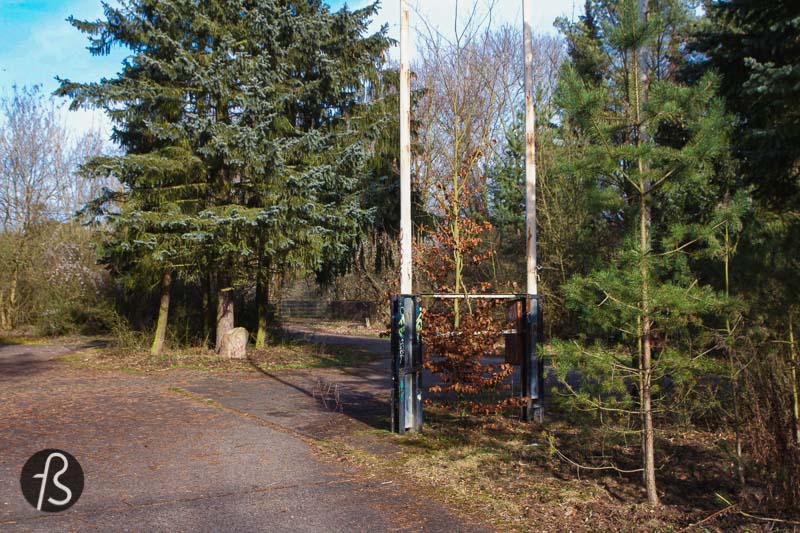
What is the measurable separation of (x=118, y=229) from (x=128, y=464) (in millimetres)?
8742

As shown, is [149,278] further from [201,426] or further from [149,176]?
[201,426]

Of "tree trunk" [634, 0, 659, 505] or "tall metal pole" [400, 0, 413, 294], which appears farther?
"tall metal pole" [400, 0, 413, 294]

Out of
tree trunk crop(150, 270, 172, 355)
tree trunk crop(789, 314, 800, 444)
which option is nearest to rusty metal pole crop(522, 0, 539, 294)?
tree trunk crop(789, 314, 800, 444)

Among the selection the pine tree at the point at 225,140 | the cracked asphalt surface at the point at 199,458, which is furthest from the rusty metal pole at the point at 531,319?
the pine tree at the point at 225,140

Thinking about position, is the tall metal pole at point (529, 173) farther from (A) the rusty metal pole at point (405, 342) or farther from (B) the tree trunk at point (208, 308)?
(B) the tree trunk at point (208, 308)

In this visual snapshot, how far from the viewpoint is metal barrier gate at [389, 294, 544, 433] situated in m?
7.80

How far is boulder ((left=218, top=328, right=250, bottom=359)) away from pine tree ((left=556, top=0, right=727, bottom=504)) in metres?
11.9

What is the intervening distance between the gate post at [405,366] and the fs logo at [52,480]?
3.42 metres

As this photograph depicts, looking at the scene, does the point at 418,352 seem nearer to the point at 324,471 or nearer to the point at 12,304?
the point at 324,471

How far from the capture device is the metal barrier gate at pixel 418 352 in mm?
7805

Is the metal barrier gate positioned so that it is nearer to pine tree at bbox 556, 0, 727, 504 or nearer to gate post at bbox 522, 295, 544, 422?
gate post at bbox 522, 295, 544, 422

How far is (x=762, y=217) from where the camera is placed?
23.6 feet

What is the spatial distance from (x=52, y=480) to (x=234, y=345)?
10.2 meters

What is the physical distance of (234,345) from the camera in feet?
53.3
